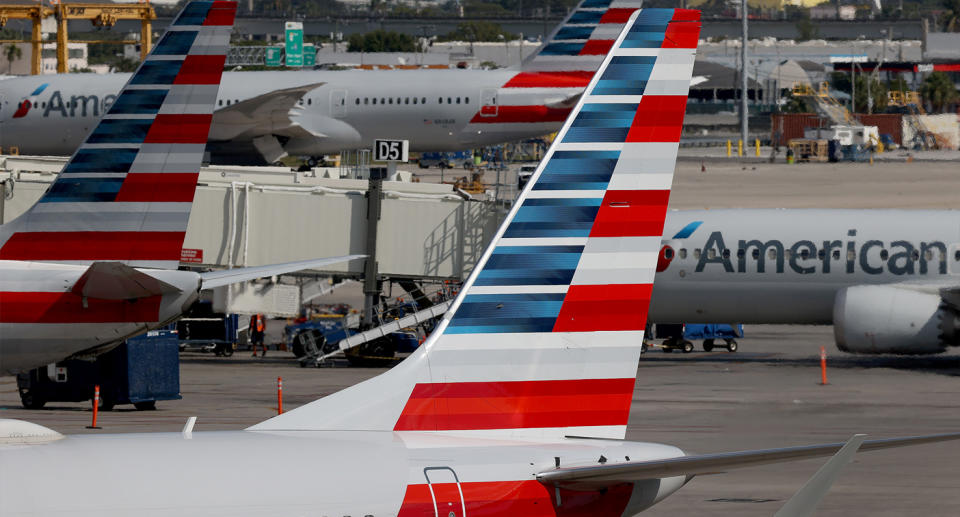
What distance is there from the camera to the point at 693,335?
4128 centimetres

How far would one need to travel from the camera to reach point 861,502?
18.6 m

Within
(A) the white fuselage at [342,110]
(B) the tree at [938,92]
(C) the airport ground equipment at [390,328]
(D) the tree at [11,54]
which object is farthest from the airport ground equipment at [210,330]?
(D) the tree at [11,54]

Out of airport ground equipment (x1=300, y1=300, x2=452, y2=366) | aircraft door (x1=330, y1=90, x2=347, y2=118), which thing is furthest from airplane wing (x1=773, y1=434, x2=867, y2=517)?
aircraft door (x1=330, y1=90, x2=347, y2=118)

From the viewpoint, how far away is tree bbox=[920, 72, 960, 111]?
14325 cm

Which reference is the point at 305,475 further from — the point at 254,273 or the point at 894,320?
the point at 894,320

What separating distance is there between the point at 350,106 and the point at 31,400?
3817cm

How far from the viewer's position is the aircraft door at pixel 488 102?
6250cm

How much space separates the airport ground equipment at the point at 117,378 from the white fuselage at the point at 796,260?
11879 millimetres

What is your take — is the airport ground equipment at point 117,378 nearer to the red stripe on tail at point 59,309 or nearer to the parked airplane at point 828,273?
the red stripe on tail at point 59,309

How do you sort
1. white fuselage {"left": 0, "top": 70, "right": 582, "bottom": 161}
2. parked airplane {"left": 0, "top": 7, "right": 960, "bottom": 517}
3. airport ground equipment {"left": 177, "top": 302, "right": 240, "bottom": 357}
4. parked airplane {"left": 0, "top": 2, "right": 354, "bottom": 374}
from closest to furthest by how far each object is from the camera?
parked airplane {"left": 0, "top": 7, "right": 960, "bottom": 517} → parked airplane {"left": 0, "top": 2, "right": 354, "bottom": 374} → airport ground equipment {"left": 177, "top": 302, "right": 240, "bottom": 357} → white fuselage {"left": 0, "top": 70, "right": 582, "bottom": 161}

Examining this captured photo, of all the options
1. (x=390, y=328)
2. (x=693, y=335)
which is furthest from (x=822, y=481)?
(x=693, y=335)

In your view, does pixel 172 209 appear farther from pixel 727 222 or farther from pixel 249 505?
pixel 727 222

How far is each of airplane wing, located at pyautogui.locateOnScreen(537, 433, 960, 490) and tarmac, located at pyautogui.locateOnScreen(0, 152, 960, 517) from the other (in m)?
8.66

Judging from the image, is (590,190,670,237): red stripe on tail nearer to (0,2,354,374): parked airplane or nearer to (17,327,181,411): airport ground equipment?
(0,2,354,374): parked airplane
